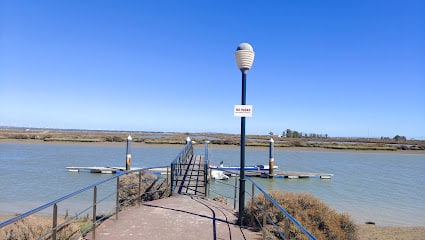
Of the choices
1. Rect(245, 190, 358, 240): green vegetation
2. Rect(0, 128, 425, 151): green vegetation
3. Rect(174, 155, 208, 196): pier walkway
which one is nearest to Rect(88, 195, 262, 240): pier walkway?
Rect(245, 190, 358, 240): green vegetation

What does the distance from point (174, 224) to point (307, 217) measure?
2772 mm

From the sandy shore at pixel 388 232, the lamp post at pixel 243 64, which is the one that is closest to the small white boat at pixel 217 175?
the sandy shore at pixel 388 232

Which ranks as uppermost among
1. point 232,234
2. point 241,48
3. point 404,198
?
point 241,48

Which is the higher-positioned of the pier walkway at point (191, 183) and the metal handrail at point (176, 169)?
the metal handrail at point (176, 169)

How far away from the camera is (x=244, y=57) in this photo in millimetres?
6789

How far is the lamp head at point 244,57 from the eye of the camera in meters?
6.79

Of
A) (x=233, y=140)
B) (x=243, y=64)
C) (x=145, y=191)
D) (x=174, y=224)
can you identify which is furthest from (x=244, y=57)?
(x=233, y=140)

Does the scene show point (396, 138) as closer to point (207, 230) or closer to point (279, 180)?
point (279, 180)

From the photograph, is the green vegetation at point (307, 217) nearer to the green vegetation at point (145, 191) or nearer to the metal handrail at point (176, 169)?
the green vegetation at point (145, 191)

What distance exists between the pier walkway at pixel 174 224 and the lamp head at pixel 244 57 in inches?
120

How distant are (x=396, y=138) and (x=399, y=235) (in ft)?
454

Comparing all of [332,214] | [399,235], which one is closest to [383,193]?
[399,235]

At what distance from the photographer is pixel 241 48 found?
687 centimetres

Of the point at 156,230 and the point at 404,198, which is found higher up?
the point at 156,230
